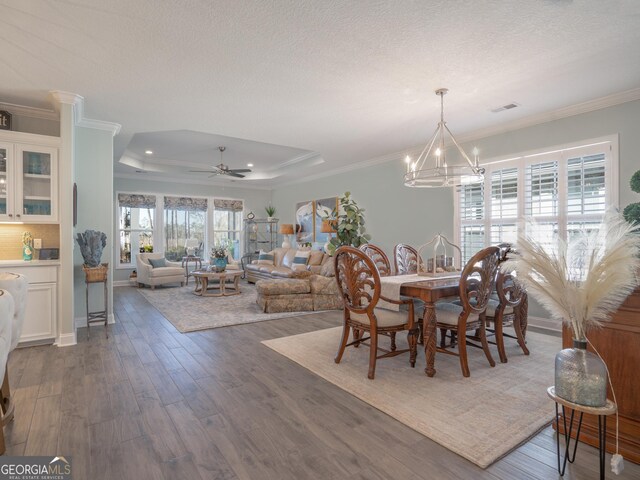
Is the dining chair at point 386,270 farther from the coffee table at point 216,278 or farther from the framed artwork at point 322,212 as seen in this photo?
the framed artwork at point 322,212

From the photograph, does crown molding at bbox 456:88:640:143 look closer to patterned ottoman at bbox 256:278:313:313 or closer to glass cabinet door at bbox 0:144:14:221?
patterned ottoman at bbox 256:278:313:313

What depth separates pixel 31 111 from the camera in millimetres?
4148

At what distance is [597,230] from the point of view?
1448mm

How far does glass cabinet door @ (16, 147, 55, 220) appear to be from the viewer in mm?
3740

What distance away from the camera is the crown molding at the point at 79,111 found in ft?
12.1

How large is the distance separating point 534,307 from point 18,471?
5145 mm

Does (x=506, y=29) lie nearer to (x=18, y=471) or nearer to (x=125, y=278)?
(x=18, y=471)

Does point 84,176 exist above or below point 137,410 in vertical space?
above

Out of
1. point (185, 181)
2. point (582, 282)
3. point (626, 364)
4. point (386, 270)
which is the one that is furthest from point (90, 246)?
point (185, 181)

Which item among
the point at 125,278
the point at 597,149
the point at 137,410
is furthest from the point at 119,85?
the point at 125,278

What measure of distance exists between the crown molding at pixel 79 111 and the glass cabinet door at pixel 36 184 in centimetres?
58

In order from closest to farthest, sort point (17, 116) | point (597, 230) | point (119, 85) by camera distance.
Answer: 1. point (597, 230)
2. point (119, 85)
3. point (17, 116)

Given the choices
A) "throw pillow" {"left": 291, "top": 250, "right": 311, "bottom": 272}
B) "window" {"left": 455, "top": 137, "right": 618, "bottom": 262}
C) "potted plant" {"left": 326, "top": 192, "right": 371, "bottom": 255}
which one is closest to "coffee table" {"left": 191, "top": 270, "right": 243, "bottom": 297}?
"throw pillow" {"left": 291, "top": 250, "right": 311, "bottom": 272}

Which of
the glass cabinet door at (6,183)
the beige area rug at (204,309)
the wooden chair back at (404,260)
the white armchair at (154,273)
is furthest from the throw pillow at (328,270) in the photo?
the glass cabinet door at (6,183)
